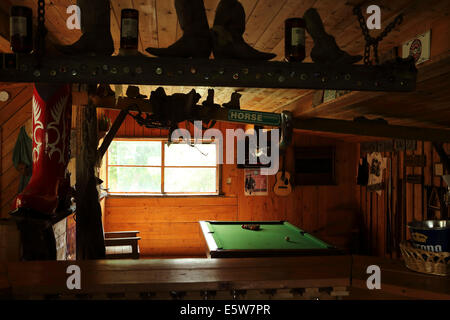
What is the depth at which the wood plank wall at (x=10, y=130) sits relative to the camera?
13.0 ft

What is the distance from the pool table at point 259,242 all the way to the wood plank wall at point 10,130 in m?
2.30

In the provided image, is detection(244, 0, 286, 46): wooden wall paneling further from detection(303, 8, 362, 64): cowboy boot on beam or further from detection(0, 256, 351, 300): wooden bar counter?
detection(0, 256, 351, 300): wooden bar counter

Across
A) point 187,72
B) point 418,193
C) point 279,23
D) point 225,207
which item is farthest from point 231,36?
point 225,207

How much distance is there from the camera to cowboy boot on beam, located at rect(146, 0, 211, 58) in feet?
4.00

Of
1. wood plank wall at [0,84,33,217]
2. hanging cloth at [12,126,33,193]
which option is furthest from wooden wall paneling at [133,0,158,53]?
wood plank wall at [0,84,33,217]

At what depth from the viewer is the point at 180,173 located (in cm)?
658

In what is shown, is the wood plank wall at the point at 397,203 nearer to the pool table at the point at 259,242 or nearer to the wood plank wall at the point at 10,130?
the pool table at the point at 259,242

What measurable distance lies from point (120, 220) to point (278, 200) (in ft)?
9.79

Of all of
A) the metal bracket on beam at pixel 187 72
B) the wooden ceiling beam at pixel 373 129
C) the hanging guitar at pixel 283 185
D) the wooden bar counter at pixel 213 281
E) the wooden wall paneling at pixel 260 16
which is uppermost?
the wooden wall paneling at pixel 260 16

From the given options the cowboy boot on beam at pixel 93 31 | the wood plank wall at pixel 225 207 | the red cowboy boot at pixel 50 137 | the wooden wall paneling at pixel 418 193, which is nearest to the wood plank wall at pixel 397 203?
the wooden wall paneling at pixel 418 193

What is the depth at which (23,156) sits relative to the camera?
3.68 metres

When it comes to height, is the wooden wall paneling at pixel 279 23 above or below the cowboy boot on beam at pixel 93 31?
above

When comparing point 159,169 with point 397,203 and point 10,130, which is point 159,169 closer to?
point 10,130
